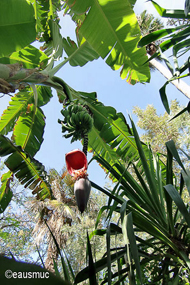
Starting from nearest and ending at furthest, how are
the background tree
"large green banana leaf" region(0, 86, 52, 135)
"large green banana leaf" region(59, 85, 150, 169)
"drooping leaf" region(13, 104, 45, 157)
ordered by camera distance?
"large green banana leaf" region(59, 85, 150, 169), "drooping leaf" region(13, 104, 45, 157), "large green banana leaf" region(0, 86, 52, 135), the background tree

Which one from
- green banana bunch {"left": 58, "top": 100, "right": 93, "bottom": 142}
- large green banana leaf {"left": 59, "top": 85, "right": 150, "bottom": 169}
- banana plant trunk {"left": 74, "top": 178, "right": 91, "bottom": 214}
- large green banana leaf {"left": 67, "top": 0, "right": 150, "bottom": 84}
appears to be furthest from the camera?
large green banana leaf {"left": 59, "top": 85, "right": 150, "bottom": 169}

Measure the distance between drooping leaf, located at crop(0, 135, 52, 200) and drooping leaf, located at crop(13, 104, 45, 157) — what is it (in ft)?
0.97

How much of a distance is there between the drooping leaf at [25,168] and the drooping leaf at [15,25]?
0.91 metres

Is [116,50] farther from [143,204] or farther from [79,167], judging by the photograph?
[143,204]

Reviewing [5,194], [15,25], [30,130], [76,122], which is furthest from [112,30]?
[5,194]

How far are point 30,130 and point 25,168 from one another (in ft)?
1.75

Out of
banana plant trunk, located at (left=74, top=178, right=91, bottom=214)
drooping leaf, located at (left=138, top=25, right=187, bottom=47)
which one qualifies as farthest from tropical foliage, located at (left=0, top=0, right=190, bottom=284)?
banana plant trunk, located at (left=74, top=178, right=91, bottom=214)

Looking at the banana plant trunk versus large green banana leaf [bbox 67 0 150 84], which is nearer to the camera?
the banana plant trunk

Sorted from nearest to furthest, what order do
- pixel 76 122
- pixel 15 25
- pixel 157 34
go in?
pixel 157 34 < pixel 76 122 < pixel 15 25

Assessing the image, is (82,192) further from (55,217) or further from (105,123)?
(55,217)

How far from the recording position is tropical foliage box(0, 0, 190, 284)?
142cm

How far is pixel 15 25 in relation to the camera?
2.15 metres

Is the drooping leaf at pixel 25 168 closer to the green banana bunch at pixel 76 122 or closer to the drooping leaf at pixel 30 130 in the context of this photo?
the drooping leaf at pixel 30 130

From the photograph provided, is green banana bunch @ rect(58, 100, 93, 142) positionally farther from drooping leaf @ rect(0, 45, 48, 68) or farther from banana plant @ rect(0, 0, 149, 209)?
drooping leaf @ rect(0, 45, 48, 68)
